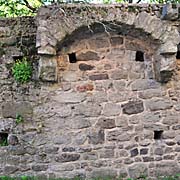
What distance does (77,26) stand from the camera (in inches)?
190

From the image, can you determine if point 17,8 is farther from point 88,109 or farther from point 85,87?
point 88,109

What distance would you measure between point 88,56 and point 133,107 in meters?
1.02

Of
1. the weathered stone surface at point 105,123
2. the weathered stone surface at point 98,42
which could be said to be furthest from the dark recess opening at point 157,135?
the weathered stone surface at point 98,42

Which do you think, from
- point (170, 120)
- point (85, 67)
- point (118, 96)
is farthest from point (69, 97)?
point (170, 120)

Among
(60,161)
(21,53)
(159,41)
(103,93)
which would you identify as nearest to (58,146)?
(60,161)

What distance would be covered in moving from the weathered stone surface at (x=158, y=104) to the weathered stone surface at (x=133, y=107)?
106 mm

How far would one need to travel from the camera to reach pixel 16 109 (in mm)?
5070

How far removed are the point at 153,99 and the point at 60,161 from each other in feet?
5.43

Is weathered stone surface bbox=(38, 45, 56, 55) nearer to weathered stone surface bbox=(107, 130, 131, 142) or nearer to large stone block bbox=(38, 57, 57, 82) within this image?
large stone block bbox=(38, 57, 57, 82)

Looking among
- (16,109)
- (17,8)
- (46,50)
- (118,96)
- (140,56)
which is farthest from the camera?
(17,8)

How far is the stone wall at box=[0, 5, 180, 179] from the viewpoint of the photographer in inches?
196

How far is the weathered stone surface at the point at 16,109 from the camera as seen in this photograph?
5.07m

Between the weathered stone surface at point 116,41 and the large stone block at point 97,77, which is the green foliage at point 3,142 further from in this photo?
the weathered stone surface at point 116,41

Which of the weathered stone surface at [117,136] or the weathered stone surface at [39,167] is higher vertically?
the weathered stone surface at [117,136]
